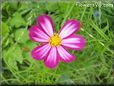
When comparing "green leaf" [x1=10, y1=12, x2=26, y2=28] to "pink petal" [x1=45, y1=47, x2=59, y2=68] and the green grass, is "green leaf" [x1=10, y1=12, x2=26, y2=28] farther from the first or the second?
"pink petal" [x1=45, y1=47, x2=59, y2=68]

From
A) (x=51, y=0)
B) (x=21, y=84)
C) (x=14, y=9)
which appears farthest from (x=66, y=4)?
(x=21, y=84)

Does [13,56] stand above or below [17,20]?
below

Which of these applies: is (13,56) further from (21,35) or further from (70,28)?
(70,28)

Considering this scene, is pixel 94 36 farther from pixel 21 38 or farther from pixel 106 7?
pixel 21 38

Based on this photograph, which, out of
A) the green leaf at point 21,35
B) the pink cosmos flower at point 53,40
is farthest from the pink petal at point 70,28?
the green leaf at point 21,35

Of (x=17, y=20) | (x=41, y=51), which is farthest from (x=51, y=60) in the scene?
(x=17, y=20)

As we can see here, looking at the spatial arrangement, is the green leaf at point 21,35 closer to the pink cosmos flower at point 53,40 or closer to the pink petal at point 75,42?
the pink cosmos flower at point 53,40

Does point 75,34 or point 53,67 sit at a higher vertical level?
point 75,34
